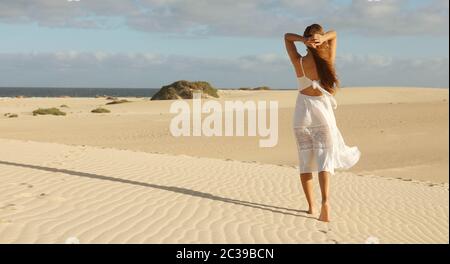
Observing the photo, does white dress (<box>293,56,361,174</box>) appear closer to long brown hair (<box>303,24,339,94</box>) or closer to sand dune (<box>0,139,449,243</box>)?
long brown hair (<box>303,24,339,94</box>)

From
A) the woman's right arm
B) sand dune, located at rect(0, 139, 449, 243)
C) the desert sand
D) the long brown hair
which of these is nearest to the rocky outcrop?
the desert sand

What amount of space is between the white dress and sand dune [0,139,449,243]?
2.49 ft

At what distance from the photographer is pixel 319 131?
248 inches

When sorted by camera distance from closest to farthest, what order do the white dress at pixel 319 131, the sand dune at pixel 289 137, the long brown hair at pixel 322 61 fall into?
1. the long brown hair at pixel 322 61
2. the white dress at pixel 319 131
3. the sand dune at pixel 289 137

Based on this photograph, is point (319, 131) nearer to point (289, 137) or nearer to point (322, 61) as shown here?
point (322, 61)

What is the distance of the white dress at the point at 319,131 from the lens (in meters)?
6.27

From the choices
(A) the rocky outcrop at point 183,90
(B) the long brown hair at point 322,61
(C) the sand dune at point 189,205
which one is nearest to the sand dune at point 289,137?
(C) the sand dune at point 189,205

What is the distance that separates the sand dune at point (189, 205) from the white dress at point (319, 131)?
0.76m

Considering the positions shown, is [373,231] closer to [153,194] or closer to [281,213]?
[281,213]

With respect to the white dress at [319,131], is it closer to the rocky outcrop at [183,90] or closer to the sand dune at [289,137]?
the sand dune at [289,137]

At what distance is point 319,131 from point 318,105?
301 mm

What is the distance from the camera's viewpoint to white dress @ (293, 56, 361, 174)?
6.27 metres
